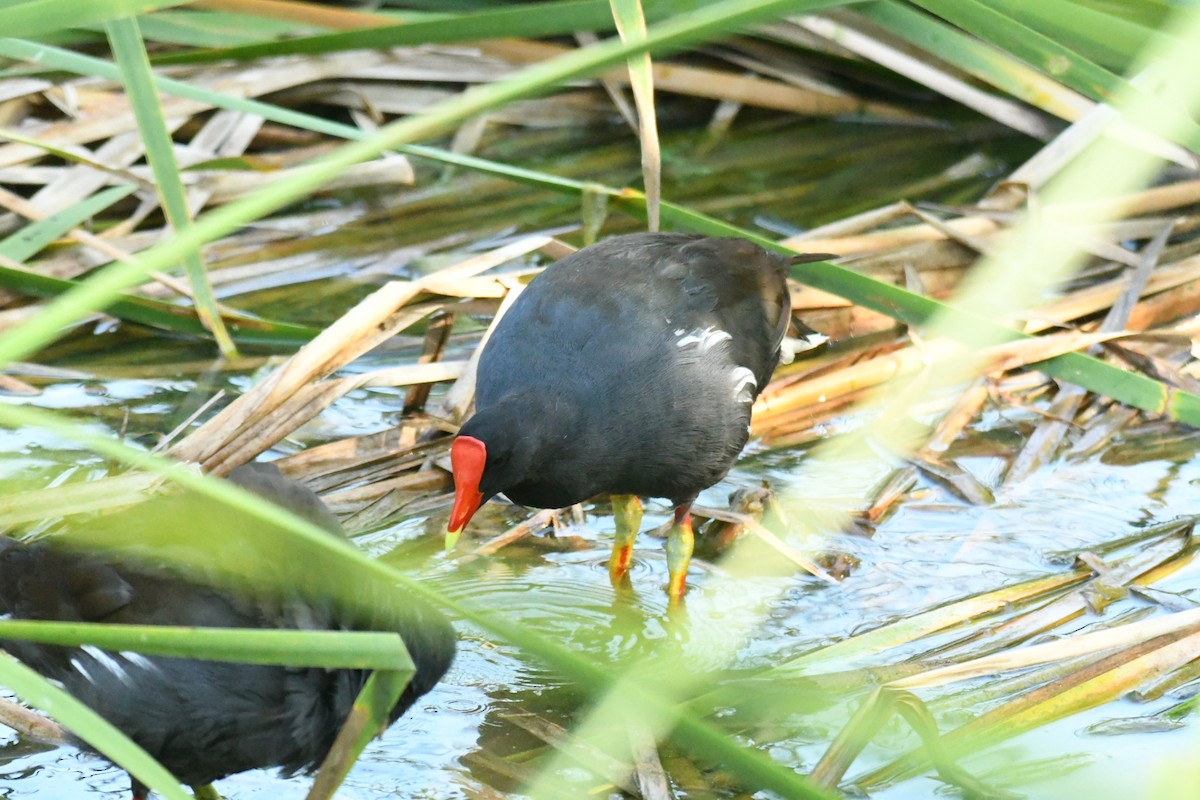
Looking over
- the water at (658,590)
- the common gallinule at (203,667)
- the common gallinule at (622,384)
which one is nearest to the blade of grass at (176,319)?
the water at (658,590)

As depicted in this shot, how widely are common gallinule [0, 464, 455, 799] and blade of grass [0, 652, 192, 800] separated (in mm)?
632

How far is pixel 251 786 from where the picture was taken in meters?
2.59

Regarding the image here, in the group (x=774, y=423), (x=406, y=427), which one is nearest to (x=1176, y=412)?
(x=774, y=423)

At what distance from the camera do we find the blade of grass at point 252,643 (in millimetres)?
1464

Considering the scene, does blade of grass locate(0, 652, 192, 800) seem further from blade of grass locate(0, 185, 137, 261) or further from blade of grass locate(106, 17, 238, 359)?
blade of grass locate(0, 185, 137, 261)

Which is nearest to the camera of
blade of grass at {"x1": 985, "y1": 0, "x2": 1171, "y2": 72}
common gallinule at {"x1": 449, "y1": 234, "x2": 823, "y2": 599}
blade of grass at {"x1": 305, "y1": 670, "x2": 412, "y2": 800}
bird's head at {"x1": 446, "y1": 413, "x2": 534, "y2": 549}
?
blade of grass at {"x1": 305, "y1": 670, "x2": 412, "y2": 800}

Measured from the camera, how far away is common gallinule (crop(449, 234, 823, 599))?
114 inches

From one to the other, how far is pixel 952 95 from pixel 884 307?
2455mm

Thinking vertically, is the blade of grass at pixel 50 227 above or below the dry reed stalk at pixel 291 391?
above

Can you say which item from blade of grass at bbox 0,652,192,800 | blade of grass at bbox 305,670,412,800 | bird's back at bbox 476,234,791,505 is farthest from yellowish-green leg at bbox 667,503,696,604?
blade of grass at bbox 0,652,192,800

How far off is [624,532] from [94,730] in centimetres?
207

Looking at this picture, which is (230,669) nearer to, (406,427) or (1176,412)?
(406,427)

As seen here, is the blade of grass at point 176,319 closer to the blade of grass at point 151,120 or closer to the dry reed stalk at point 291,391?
the dry reed stalk at point 291,391

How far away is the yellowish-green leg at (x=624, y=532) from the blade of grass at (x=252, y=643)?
1872mm
